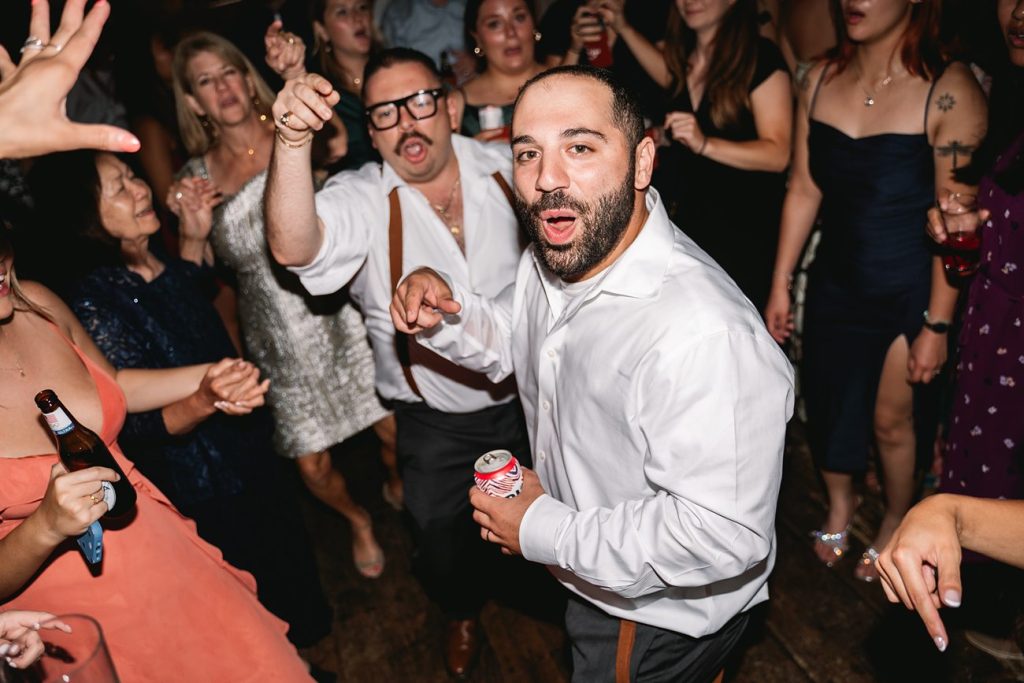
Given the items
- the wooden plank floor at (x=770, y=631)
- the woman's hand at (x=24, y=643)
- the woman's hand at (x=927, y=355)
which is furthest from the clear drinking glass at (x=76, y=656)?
the woman's hand at (x=927, y=355)

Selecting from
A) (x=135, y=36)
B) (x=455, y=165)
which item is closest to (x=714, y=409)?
(x=455, y=165)

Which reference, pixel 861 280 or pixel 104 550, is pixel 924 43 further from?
pixel 104 550

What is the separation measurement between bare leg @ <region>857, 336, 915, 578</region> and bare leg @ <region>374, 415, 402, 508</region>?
2030 millimetres

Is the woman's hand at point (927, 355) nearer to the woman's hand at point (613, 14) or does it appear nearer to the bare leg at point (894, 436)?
the bare leg at point (894, 436)

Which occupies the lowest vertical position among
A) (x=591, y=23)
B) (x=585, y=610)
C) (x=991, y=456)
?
(x=585, y=610)

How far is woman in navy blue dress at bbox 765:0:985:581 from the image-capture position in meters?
2.28

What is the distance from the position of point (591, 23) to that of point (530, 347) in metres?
1.79

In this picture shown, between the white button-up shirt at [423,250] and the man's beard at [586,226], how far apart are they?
818 mm

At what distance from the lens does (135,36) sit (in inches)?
183

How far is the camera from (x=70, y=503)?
142cm

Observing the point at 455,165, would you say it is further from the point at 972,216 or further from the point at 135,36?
the point at 135,36

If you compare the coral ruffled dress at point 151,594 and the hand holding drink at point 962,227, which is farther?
the hand holding drink at point 962,227

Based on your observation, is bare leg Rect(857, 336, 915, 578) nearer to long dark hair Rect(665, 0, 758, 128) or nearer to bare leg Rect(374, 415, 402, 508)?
long dark hair Rect(665, 0, 758, 128)

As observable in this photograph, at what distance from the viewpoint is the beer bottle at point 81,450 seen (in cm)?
154
